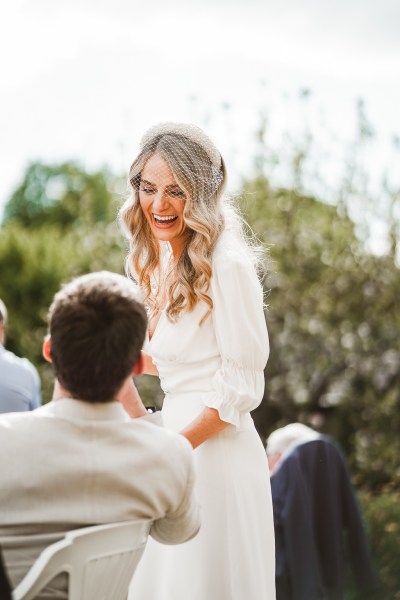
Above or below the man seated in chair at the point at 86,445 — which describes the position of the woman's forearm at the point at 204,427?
below

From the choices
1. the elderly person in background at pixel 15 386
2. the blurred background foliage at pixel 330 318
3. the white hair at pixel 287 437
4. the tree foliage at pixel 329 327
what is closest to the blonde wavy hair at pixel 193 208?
the elderly person in background at pixel 15 386

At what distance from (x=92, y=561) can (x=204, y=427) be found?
32.3 inches

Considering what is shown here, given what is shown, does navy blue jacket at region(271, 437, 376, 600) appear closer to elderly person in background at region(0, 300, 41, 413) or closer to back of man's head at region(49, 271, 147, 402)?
elderly person in background at region(0, 300, 41, 413)

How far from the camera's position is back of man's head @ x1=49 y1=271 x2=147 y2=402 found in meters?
2.16

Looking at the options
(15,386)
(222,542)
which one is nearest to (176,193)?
(222,542)

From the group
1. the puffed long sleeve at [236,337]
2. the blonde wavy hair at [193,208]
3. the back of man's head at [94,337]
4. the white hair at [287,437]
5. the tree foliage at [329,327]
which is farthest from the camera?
the tree foliage at [329,327]

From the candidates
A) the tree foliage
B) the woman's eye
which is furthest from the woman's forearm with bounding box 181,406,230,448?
the tree foliage

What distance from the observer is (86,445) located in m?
2.16

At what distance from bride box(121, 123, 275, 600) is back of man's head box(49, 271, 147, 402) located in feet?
2.36

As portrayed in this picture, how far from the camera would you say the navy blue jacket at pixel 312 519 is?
604 centimetres

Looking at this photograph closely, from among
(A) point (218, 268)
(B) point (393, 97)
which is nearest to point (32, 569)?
(A) point (218, 268)

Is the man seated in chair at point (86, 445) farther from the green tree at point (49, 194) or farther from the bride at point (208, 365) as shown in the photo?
the green tree at point (49, 194)

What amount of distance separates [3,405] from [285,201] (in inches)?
223

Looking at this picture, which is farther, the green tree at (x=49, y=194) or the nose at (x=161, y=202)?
the green tree at (x=49, y=194)
